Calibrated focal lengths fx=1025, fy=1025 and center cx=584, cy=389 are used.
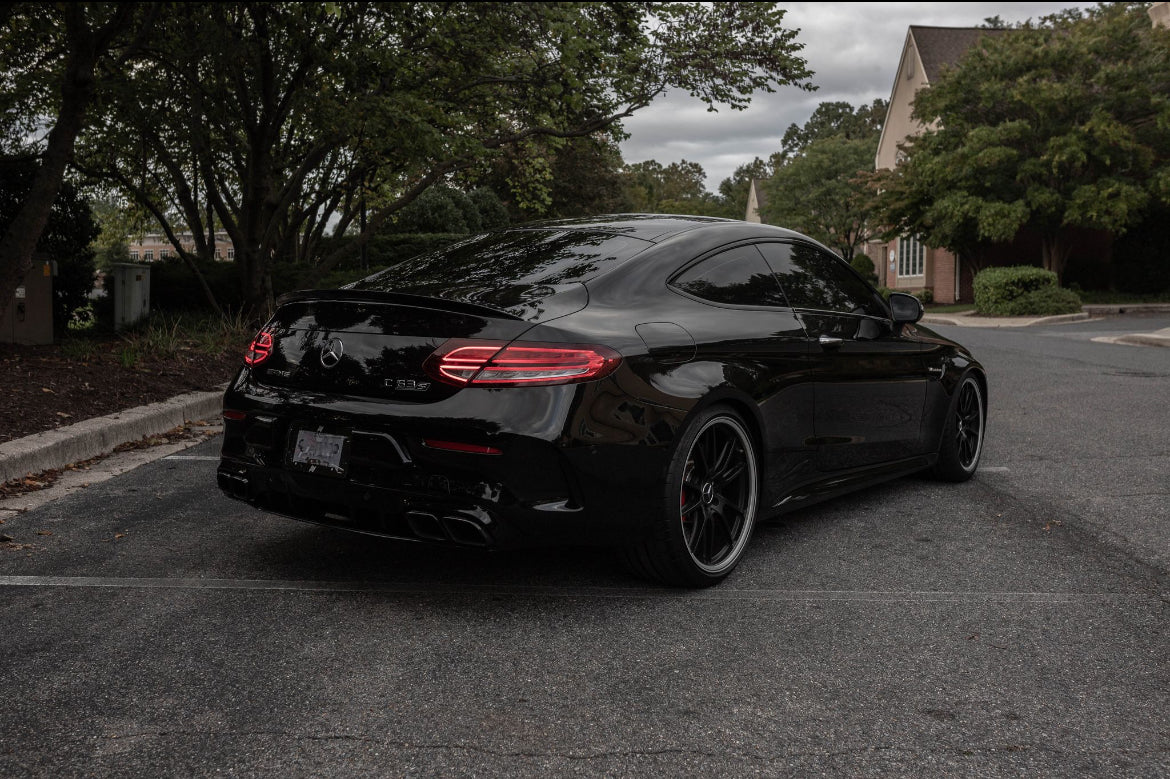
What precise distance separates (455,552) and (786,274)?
1.98 meters

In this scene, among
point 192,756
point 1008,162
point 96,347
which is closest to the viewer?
point 192,756

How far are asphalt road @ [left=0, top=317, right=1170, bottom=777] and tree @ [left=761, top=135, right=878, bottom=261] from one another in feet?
165

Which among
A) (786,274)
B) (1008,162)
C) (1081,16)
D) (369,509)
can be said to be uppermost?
(1081,16)

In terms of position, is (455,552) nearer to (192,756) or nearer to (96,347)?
(192,756)

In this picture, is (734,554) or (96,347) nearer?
(734,554)

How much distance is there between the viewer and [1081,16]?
30641 millimetres

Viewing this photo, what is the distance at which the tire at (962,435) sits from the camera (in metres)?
5.79

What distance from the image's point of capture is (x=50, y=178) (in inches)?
350

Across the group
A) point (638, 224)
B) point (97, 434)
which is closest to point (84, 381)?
point (97, 434)

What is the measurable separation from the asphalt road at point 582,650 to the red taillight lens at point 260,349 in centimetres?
85

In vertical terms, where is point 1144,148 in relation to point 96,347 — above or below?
above

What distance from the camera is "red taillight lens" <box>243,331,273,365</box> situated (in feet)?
13.1

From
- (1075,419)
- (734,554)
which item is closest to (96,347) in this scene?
(734,554)

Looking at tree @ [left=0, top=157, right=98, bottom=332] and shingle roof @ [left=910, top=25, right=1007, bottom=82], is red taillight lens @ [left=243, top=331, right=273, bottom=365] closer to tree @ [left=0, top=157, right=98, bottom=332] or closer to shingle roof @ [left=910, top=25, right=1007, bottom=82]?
tree @ [left=0, top=157, right=98, bottom=332]
